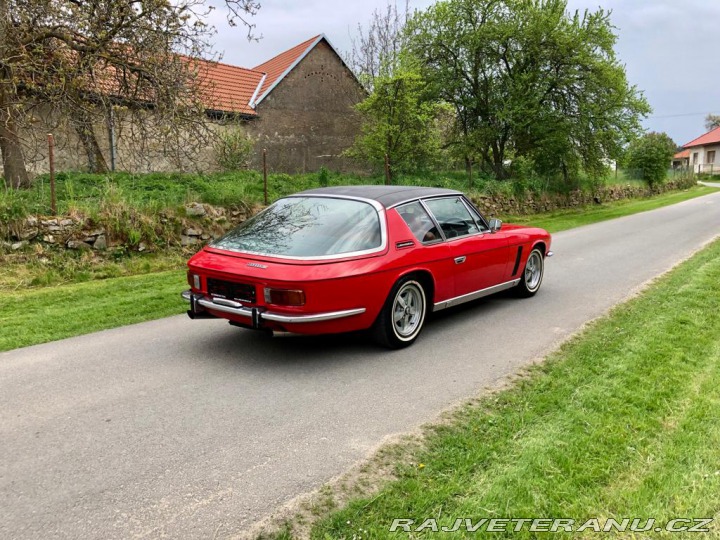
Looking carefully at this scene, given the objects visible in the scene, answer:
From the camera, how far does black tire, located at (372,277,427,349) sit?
5027 millimetres

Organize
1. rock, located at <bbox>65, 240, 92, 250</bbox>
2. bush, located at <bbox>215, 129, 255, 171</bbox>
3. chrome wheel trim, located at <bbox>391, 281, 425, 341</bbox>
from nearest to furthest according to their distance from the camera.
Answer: chrome wheel trim, located at <bbox>391, 281, 425, 341</bbox> → rock, located at <bbox>65, 240, 92, 250</bbox> → bush, located at <bbox>215, 129, 255, 171</bbox>

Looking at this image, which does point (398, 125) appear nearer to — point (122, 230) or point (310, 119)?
point (310, 119)

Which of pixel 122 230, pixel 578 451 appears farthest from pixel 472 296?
pixel 122 230

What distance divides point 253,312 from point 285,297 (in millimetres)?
313

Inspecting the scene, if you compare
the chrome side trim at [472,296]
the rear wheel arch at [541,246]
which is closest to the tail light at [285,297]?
the chrome side trim at [472,296]

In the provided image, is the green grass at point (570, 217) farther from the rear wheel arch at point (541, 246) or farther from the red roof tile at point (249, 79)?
the red roof tile at point (249, 79)

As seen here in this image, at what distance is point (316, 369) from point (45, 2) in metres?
9.76

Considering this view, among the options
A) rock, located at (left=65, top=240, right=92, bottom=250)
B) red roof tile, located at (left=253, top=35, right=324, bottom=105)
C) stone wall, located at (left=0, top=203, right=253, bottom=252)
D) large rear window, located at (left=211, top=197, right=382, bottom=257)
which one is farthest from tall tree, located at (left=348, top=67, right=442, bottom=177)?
large rear window, located at (left=211, top=197, right=382, bottom=257)

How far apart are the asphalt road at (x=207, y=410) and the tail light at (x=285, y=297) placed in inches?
23.4

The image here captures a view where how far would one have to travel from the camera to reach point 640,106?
2111cm

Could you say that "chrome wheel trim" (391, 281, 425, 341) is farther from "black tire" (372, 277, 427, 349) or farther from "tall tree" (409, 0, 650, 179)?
"tall tree" (409, 0, 650, 179)

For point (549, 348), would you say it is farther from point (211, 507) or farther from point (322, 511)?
point (211, 507)

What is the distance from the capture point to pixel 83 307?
699 cm

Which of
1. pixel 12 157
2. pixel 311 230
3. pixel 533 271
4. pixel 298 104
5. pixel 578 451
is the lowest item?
pixel 578 451
